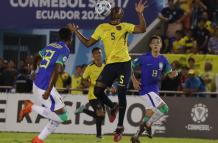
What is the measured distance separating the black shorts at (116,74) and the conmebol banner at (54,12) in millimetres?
5107

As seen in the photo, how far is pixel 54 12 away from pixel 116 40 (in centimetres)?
572

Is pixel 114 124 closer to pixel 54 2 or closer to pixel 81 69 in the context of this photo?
pixel 81 69

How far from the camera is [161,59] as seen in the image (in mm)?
19562

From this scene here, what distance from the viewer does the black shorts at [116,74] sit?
17.5 meters

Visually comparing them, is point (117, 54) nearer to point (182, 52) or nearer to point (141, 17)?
point (141, 17)

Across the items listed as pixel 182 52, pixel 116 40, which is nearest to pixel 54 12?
pixel 182 52

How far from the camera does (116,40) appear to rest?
17750mm

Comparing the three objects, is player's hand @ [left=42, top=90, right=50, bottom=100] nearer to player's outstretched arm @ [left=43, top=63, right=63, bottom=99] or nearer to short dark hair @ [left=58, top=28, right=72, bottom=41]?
player's outstretched arm @ [left=43, top=63, right=63, bottom=99]

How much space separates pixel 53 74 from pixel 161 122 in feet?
27.9

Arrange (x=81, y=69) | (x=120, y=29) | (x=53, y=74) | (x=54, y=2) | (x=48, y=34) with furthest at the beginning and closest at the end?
(x=48, y=34)
(x=81, y=69)
(x=54, y=2)
(x=120, y=29)
(x=53, y=74)

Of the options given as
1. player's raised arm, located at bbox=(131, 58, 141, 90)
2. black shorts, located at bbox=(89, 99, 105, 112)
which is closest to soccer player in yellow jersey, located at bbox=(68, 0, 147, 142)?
player's raised arm, located at bbox=(131, 58, 141, 90)

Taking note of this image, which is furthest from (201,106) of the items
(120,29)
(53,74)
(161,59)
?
(53,74)

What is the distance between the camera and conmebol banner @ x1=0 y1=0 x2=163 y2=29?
22734 mm

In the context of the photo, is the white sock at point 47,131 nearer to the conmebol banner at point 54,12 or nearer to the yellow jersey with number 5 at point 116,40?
the yellow jersey with number 5 at point 116,40
